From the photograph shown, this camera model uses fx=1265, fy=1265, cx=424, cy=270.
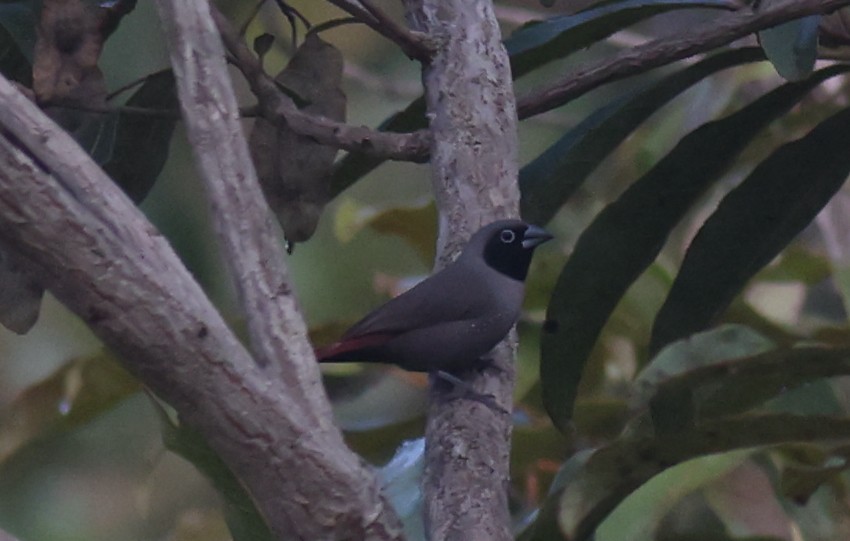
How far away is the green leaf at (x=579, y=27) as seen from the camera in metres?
2.18

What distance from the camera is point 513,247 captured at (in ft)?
7.25

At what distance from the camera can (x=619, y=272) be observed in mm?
2223

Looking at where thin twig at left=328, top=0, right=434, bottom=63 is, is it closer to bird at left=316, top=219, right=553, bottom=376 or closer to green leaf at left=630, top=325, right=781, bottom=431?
bird at left=316, top=219, right=553, bottom=376

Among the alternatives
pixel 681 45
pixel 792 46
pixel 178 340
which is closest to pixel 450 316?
pixel 681 45

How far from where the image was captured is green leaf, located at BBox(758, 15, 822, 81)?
6.26 ft

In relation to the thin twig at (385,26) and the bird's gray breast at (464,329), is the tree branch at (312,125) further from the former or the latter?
the bird's gray breast at (464,329)

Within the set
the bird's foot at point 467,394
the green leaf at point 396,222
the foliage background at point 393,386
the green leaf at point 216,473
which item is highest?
the bird's foot at point 467,394

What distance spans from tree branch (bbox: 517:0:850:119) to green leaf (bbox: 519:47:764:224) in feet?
0.91

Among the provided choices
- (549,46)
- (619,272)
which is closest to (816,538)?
(619,272)

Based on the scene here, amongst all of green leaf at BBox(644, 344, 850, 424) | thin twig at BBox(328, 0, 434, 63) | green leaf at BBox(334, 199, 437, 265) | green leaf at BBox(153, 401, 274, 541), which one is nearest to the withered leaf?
thin twig at BBox(328, 0, 434, 63)

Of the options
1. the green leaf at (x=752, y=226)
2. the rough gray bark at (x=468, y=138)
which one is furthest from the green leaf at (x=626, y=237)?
the rough gray bark at (x=468, y=138)

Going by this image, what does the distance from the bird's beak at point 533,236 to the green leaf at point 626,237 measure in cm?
9

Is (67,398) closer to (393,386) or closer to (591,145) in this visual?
(393,386)

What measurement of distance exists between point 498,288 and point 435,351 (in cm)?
17
